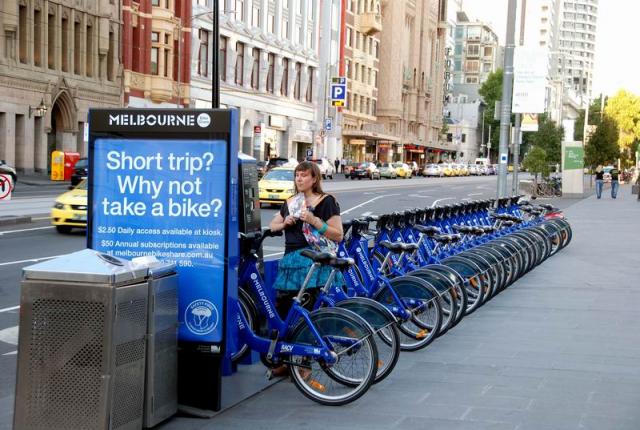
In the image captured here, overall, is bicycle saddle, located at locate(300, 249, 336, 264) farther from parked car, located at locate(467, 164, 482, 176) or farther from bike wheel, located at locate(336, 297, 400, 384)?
parked car, located at locate(467, 164, 482, 176)

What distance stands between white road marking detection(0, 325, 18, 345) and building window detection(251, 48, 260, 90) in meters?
59.9

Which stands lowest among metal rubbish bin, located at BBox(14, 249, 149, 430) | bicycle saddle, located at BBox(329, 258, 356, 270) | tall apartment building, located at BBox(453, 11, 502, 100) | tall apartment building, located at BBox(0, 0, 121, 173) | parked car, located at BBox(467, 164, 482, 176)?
parked car, located at BBox(467, 164, 482, 176)

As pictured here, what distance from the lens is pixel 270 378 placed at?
7387 mm

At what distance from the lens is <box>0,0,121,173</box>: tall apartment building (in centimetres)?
4444

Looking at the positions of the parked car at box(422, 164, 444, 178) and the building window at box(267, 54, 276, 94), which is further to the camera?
the parked car at box(422, 164, 444, 178)

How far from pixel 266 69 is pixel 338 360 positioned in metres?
64.3

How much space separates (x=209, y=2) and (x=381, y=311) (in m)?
57.6

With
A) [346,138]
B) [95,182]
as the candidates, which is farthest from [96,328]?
[346,138]

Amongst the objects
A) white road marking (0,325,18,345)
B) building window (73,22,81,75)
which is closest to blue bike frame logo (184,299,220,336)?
white road marking (0,325,18,345)

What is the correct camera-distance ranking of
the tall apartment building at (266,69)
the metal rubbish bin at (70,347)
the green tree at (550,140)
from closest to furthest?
the metal rubbish bin at (70,347), the green tree at (550,140), the tall apartment building at (266,69)

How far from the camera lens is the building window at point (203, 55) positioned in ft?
201

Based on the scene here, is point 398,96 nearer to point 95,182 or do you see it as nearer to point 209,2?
point 209,2

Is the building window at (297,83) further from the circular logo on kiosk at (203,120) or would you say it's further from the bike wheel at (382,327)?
the circular logo on kiosk at (203,120)

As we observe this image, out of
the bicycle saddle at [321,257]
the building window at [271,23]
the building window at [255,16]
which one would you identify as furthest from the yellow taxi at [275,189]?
the building window at [271,23]
